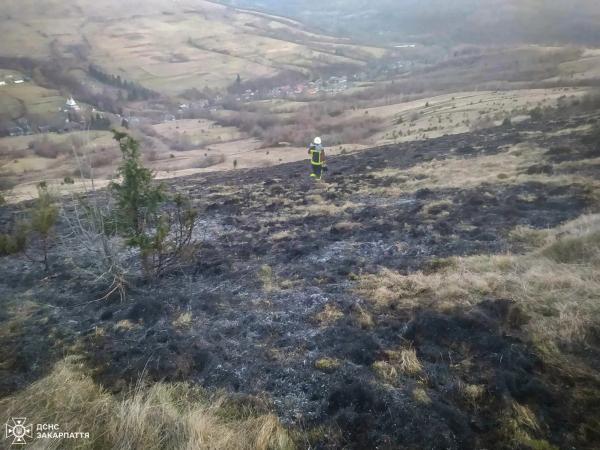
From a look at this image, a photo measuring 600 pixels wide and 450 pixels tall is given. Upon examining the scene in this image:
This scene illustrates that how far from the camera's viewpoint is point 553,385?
4.67 metres

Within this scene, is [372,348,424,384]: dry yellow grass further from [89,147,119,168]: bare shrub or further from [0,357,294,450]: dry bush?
[89,147,119,168]: bare shrub

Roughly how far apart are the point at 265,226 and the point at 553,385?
9264 millimetres

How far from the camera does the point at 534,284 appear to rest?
6656 mm

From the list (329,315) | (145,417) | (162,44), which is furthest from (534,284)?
(162,44)

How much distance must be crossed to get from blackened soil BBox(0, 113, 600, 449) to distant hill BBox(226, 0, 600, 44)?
241 ft

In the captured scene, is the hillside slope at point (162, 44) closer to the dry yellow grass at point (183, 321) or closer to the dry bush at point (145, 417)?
the dry yellow grass at point (183, 321)

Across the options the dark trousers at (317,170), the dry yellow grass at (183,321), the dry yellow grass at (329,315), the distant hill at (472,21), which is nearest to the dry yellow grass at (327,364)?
the dry yellow grass at (329,315)

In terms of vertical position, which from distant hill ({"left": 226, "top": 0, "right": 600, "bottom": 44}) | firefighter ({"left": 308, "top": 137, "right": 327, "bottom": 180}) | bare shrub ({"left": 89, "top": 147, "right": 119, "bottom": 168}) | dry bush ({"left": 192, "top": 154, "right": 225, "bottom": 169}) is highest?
distant hill ({"left": 226, "top": 0, "right": 600, "bottom": 44})

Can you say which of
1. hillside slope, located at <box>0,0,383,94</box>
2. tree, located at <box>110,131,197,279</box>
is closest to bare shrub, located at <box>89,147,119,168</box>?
tree, located at <box>110,131,197,279</box>

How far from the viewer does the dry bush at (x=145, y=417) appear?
14.0 ft

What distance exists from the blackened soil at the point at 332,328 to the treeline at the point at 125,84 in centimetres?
8175

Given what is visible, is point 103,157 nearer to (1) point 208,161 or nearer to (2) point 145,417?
(1) point 208,161

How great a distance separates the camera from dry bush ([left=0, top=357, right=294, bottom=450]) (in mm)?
4266

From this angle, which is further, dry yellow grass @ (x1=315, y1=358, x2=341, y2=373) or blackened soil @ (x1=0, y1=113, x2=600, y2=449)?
dry yellow grass @ (x1=315, y1=358, x2=341, y2=373)
